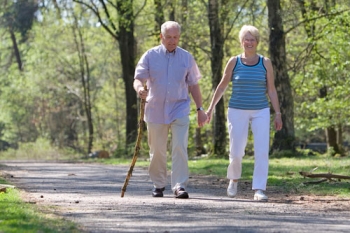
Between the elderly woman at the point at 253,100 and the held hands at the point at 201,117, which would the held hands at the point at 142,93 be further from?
the elderly woman at the point at 253,100

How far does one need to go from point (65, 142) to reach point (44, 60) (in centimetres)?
562

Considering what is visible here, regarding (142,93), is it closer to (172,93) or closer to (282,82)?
(172,93)

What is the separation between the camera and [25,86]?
64312 millimetres

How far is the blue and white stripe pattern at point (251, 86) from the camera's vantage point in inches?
458

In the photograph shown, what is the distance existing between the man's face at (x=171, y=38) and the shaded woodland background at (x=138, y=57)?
34.2 feet

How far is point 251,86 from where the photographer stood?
11641 millimetres

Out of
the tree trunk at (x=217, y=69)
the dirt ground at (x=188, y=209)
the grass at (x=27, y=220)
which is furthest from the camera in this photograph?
the tree trunk at (x=217, y=69)

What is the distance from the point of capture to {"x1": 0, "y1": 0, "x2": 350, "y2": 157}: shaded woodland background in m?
24.4

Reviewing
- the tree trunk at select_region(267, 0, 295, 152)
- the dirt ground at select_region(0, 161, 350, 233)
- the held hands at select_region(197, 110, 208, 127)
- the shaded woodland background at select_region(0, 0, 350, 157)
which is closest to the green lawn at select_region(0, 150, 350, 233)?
the dirt ground at select_region(0, 161, 350, 233)

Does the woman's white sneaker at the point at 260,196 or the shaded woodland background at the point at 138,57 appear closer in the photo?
the woman's white sneaker at the point at 260,196

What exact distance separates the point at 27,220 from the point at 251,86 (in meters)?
4.05

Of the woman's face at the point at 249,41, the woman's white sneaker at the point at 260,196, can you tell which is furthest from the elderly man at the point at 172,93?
the woman's white sneaker at the point at 260,196

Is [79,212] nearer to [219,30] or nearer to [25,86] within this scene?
[219,30]

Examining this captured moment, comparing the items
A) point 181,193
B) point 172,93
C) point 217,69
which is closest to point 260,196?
point 181,193
